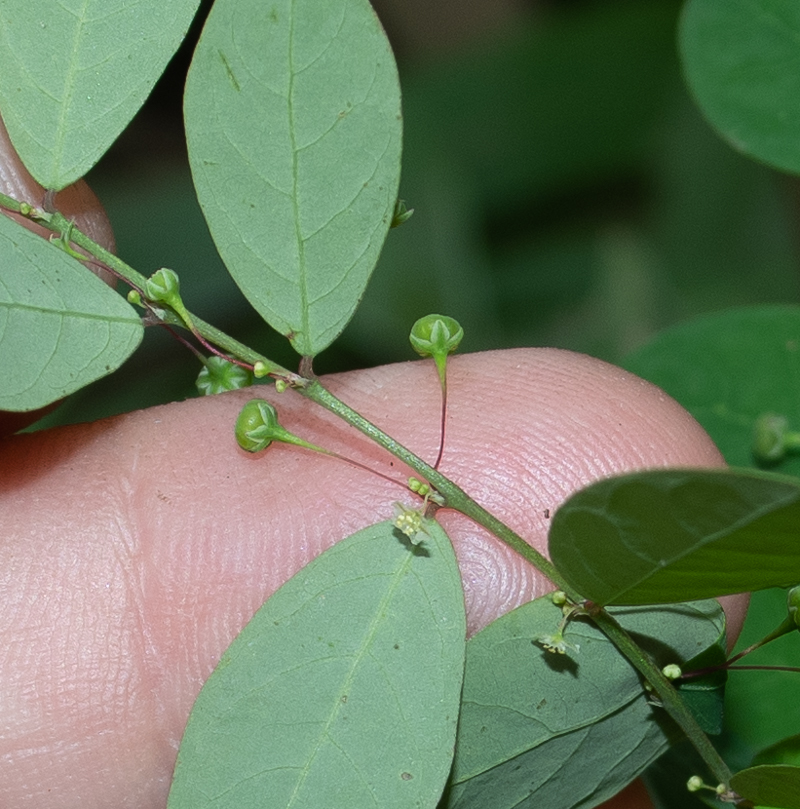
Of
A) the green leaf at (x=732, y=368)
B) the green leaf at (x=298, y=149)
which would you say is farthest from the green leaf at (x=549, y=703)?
the green leaf at (x=732, y=368)

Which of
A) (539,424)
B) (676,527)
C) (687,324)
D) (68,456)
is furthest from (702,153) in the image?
(676,527)

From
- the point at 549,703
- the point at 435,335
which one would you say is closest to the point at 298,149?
the point at 435,335

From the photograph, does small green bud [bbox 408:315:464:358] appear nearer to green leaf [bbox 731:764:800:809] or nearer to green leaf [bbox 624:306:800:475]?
green leaf [bbox 731:764:800:809]

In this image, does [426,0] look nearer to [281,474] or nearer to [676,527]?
[281,474]

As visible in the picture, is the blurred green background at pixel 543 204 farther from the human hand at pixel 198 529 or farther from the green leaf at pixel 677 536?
the green leaf at pixel 677 536

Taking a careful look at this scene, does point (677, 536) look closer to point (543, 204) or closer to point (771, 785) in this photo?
point (771, 785)
